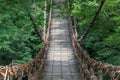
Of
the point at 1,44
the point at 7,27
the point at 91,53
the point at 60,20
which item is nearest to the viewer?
the point at 7,27

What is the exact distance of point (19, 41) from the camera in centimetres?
1571

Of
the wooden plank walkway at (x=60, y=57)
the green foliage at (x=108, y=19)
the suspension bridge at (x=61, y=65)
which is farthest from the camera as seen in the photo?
the green foliage at (x=108, y=19)

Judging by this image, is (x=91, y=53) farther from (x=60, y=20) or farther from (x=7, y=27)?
(x=7, y=27)

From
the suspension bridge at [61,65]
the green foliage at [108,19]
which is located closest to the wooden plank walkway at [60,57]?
the suspension bridge at [61,65]

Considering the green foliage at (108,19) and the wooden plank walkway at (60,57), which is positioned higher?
the green foliage at (108,19)

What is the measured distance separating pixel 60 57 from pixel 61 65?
1.59 meters

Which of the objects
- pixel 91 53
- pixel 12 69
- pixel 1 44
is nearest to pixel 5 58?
pixel 1 44

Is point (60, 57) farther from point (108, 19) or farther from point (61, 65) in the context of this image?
point (108, 19)

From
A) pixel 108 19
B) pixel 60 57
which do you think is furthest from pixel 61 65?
pixel 108 19

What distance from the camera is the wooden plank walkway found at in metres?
9.58

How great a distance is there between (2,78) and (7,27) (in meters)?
3.76

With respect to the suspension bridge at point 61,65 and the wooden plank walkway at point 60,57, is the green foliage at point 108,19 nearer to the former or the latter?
the suspension bridge at point 61,65

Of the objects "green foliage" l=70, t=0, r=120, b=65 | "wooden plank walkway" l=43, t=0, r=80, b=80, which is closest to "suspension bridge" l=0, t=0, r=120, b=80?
"wooden plank walkway" l=43, t=0, r=80, b=80

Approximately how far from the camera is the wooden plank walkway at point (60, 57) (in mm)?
9578
